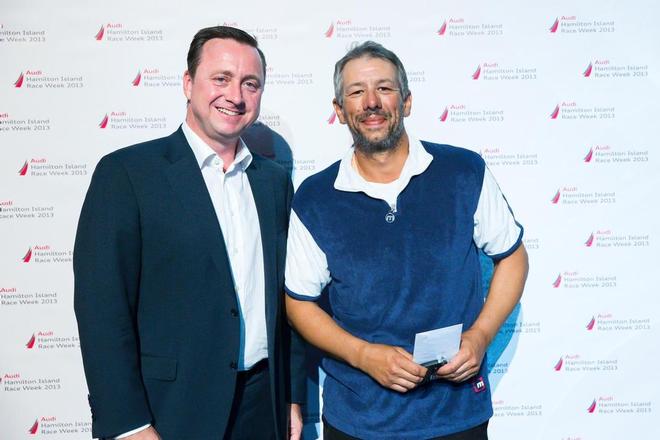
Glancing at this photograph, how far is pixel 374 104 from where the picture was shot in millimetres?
1729

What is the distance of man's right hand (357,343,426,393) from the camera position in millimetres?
1556

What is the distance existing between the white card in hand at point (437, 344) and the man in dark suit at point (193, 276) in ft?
1.82

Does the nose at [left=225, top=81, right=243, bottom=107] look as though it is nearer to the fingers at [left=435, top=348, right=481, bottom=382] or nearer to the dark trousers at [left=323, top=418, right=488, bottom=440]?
the fingers at [left=435, top=348, right=481, bottom=382]

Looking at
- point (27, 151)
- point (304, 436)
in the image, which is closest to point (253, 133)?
point (27, 151)

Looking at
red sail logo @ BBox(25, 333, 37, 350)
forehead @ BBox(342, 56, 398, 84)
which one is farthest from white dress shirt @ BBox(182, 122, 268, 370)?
red sail logo @ BBox(25, 333, 37, 350)

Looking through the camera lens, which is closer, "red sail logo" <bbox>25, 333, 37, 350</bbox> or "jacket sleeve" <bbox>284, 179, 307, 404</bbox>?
"jacket sleeve" <bbox>284, 179, 307, 404</bbox>

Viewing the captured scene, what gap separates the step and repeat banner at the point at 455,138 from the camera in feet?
7.97

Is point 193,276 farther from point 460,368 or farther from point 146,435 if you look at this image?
point 460,368

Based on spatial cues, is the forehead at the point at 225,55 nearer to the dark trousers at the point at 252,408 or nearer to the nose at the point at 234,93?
the nose at the point at 234,93

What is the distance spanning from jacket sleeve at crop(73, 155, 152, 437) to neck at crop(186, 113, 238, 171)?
0.38 m

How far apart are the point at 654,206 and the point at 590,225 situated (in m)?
0.38

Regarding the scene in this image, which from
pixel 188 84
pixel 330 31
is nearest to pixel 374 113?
pixel 188 84

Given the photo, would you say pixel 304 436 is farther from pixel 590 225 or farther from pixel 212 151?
pixel 590 225

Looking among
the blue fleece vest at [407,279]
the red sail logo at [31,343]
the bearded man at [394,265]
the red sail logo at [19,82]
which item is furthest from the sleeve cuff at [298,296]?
the red sail logo at [19,82]
